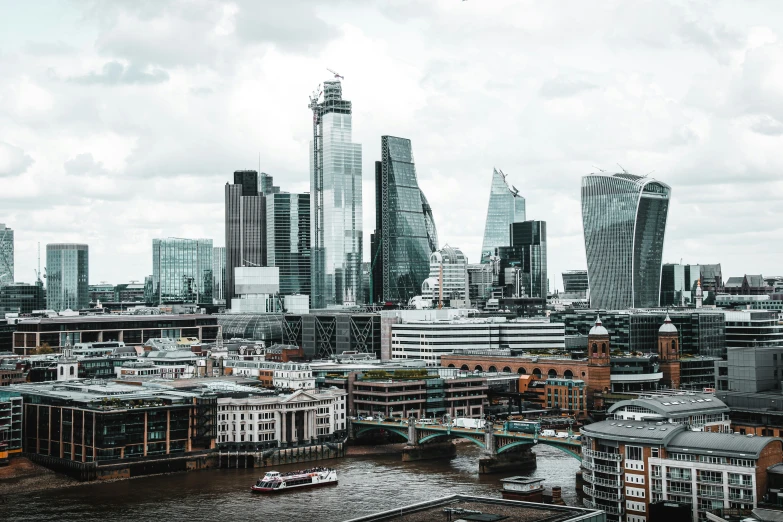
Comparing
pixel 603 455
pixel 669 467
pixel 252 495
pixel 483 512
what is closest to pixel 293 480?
pixel 252 495

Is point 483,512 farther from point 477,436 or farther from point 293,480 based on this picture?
point 477,436

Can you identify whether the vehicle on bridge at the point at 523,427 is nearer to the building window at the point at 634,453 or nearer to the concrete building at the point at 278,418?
the concrete building at the point at 278,418

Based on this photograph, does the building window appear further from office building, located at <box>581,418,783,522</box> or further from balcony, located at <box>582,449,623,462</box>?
balcony, located at <box>582,449,623,462</box>

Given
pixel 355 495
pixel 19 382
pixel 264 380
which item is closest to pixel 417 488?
pixel 355 495

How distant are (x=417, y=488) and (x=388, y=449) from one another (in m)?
30.9

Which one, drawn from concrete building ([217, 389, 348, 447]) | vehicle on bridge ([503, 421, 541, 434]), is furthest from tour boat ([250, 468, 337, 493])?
vehicle on bridge ([503, 421, 541, 434])

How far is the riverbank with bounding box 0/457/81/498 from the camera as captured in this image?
109938 mm

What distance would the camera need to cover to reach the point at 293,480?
10912 cm

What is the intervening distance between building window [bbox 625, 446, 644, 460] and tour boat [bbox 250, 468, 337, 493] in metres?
33.2

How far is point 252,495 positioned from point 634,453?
124 feet

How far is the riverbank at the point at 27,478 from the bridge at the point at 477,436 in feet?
128

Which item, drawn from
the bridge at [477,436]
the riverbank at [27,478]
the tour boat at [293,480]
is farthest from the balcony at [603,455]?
the riverbank at [27,478]

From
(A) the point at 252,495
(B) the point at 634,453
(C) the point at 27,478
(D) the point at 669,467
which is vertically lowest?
(A) the point at 252,495

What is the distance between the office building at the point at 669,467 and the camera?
277 ft
